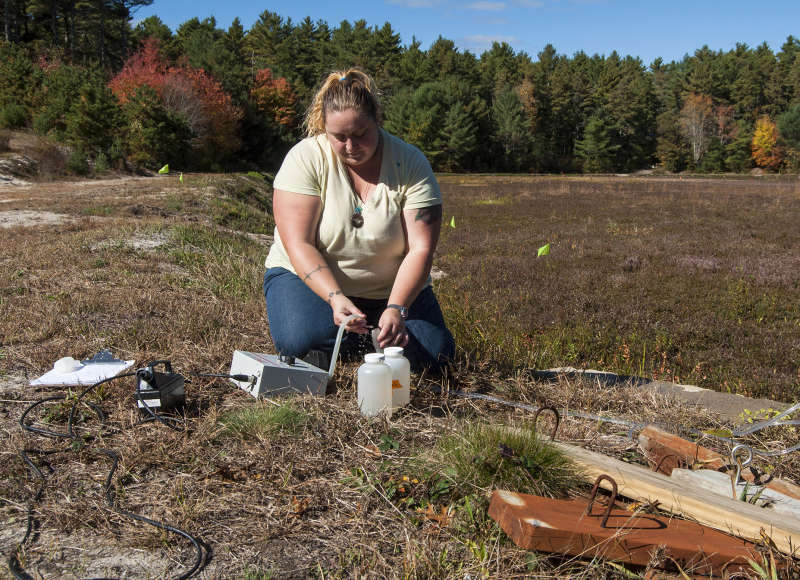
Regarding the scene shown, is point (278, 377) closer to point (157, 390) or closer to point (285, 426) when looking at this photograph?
point (285, 426)

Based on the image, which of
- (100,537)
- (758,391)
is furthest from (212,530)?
(758,391)

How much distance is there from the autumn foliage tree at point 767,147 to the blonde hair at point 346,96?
86691 millimetres

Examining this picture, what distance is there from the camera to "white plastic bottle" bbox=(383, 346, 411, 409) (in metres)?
2.93

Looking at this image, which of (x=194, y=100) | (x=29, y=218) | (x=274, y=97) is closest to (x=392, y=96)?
(x=194, y=100)

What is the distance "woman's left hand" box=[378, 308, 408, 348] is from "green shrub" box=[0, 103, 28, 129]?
3410 cm

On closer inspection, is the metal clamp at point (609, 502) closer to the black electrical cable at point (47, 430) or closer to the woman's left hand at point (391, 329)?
the woman's left hand at point (391, 329)

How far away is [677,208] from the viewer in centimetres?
2255

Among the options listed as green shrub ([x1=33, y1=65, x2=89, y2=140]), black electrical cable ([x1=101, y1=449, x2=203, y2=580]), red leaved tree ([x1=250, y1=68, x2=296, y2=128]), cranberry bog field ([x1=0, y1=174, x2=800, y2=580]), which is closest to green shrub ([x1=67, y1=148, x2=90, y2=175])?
green shrub ([x1=33, y1=65, x2=89, y2=140])

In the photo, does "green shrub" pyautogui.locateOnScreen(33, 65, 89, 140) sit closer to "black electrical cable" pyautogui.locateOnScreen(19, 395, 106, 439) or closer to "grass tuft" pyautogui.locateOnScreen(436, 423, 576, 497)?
"black electrical cable" pyautogui.locateOnScreen(19, 395, 106, 439)

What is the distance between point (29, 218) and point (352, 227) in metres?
9.05

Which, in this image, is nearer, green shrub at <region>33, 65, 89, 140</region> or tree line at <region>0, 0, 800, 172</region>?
green shrub at <region>33, 65, 89, 140</region>

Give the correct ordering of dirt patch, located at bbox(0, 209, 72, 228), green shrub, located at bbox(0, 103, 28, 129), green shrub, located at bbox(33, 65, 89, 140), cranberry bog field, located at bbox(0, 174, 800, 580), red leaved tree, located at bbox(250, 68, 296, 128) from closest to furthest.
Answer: cranberry bog field, located at bbox(0, 174, 800, 580), dirt patch, located at bbox(0, 209, 72, 228), green shrub, located at bbox(0, 103, 28, 129), green shrub, located at bbox(33, 65, 89, 140), red leaved tree, located at bbox(250, 68, 296, 128)

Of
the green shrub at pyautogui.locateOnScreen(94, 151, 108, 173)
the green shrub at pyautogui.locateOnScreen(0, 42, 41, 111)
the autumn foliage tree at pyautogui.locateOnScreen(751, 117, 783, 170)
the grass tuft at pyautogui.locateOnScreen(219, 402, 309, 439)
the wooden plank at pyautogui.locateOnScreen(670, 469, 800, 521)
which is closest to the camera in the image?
the wooden plank at pyautogui.locateOnScreen(670, 469, 800, 521)

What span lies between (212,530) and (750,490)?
193 cm
